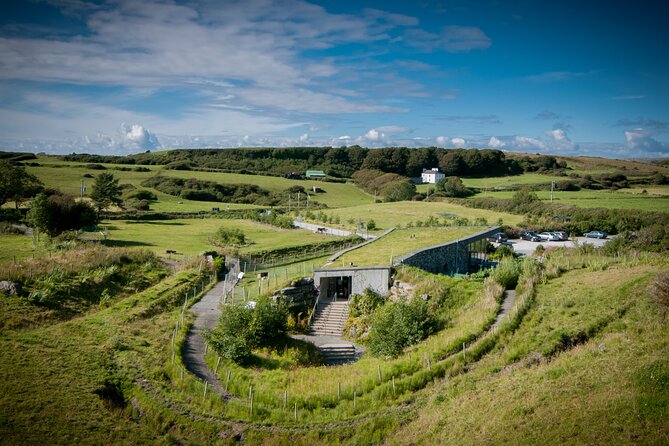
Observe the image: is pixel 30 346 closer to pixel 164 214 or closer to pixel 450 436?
pixel 450 436

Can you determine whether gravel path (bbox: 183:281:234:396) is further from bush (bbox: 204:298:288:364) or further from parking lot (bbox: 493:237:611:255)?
parking lot (bbox: 493:237:611:255)

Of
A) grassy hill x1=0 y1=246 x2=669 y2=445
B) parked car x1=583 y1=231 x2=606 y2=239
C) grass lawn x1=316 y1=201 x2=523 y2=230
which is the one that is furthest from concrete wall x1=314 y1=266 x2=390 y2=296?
parked car x1=583 y1=231 x2=606 y2=239

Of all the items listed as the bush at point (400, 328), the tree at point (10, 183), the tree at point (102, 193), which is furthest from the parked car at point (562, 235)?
the tree at point (10, 183)

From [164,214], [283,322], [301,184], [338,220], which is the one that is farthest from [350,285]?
[301,184]

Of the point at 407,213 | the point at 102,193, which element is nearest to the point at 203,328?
the point at 102,193

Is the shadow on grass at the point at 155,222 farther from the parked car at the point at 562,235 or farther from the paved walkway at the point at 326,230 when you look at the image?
the parked car at the point at 562,235

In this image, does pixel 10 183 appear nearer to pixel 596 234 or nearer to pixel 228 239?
pixel 228 239
